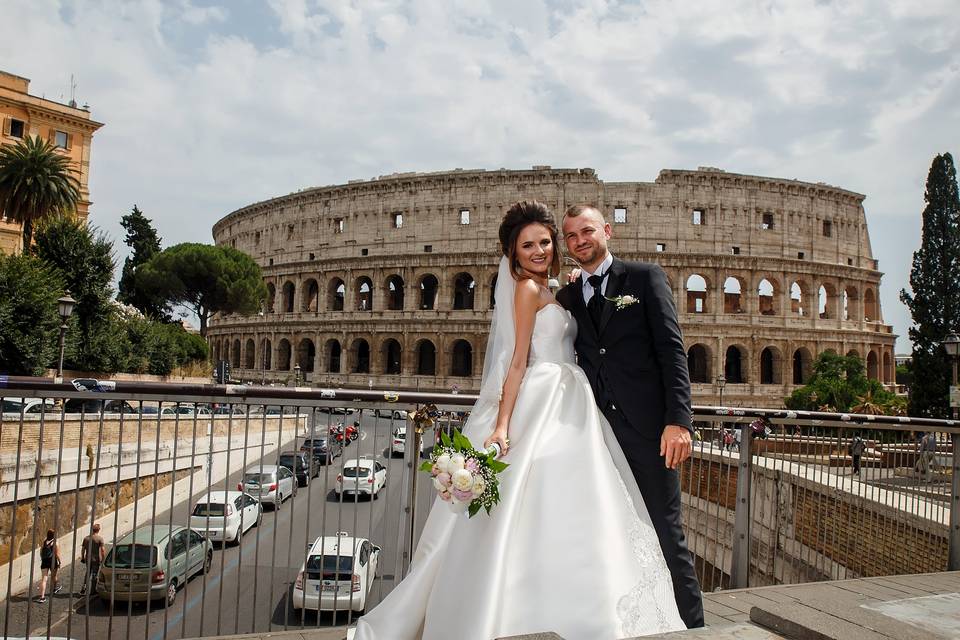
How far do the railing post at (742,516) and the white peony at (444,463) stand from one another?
2421 mm

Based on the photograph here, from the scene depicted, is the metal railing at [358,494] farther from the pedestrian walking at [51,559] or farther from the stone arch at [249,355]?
the stone arch at [249,355]

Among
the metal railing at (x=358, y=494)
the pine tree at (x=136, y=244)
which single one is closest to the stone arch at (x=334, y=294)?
the pine tree at (x=136, y=244)

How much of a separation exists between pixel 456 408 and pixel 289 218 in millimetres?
42697

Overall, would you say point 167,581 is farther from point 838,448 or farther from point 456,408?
point 838,448

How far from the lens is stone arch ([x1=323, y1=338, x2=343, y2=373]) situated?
132ft

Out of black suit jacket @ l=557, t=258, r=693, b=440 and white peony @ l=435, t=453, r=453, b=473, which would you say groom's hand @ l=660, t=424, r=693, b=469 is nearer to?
black suit jacket @ l=557, t=258, r=693, b=440

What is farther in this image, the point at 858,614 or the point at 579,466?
the point at 579,466

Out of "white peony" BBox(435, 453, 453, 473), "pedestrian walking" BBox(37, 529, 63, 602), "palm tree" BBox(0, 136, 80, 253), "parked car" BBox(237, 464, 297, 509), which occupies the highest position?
"palm tree" BBox(0, 136, 80, 253)

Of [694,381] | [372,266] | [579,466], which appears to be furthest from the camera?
[372,266]

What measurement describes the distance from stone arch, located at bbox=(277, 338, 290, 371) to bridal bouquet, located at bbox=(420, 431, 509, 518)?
4169 cm

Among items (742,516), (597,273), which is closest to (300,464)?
(597,273)

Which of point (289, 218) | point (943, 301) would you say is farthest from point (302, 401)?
point (289, 218)

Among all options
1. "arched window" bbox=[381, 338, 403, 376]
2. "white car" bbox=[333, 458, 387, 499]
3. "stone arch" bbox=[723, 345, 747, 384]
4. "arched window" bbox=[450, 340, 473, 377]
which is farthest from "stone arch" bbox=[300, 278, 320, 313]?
"white car" bbox=[333, 458, 387, 499]

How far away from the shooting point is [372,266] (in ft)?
128
